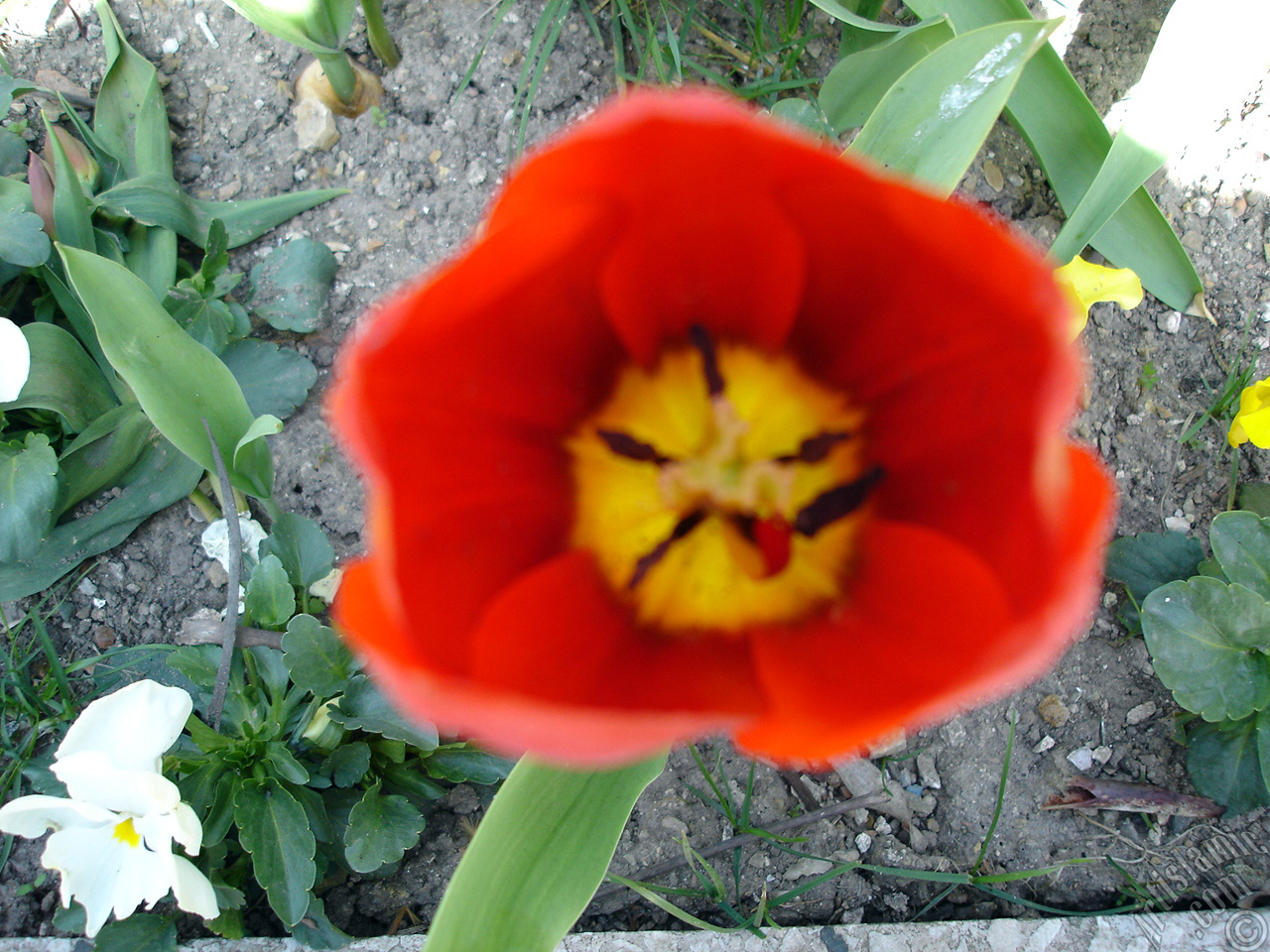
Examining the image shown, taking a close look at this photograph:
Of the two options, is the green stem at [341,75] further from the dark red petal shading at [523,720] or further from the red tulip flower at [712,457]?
the dark red petal shading at [523,720]

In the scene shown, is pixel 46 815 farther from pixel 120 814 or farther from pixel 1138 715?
pixel 1138 715

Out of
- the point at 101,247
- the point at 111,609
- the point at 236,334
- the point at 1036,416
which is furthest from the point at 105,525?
the point at 1036,416

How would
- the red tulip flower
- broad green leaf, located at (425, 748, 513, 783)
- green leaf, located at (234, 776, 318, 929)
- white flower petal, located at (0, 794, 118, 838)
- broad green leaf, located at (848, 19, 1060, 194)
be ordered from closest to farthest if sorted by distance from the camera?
1. the red tulip flower
2. broad green leaf, located at (848, 19, 1060, 194)
3. white flower petal, located at (0, 794, 118, 838)
4. green leaf, located at (234, 776, 318, 929)
5. broad green leaf, located at (425, 748, 513, 783)

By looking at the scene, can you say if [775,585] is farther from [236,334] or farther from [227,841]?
[236,334]

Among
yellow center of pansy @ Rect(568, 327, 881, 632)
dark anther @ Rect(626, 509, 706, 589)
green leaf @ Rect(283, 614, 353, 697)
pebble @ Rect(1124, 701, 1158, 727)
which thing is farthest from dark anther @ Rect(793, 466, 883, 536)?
pebble @ Rect(1124, 701, 1158, 727)

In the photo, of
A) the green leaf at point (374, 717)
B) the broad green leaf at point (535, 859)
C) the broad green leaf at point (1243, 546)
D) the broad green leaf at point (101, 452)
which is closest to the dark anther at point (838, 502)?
the broad green leaf at point (535, 859)

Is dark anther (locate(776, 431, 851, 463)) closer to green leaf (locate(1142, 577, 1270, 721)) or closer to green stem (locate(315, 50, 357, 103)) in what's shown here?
green leaf (locate(1142, 577, 1270, 721))
